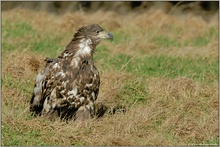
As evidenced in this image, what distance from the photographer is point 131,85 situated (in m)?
7.68

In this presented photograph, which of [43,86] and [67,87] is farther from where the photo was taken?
[43,86]

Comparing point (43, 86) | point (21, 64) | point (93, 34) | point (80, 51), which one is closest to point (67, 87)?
point (43, 86)

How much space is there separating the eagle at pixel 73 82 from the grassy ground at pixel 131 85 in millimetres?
194

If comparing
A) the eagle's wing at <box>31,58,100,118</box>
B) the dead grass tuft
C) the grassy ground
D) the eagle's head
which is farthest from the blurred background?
the eagle's wing at <box>31,58,100,118</box>

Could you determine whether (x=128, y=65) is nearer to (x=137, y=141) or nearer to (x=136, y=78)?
(x=136, y=78)

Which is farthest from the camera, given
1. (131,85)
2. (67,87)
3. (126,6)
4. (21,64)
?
(126,6)

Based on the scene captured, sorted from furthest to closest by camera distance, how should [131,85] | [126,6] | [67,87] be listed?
[126,6] → [131,85] → [67,87]

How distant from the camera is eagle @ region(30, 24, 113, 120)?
6105mm

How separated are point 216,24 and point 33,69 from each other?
7262 millimetres

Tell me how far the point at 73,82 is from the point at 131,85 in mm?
1727

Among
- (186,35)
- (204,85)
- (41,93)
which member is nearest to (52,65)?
(41,93)

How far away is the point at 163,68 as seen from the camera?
30.9ft

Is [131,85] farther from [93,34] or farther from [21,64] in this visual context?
[21,64]

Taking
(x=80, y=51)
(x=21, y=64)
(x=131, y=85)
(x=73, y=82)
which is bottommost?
(x=131, y=85)
